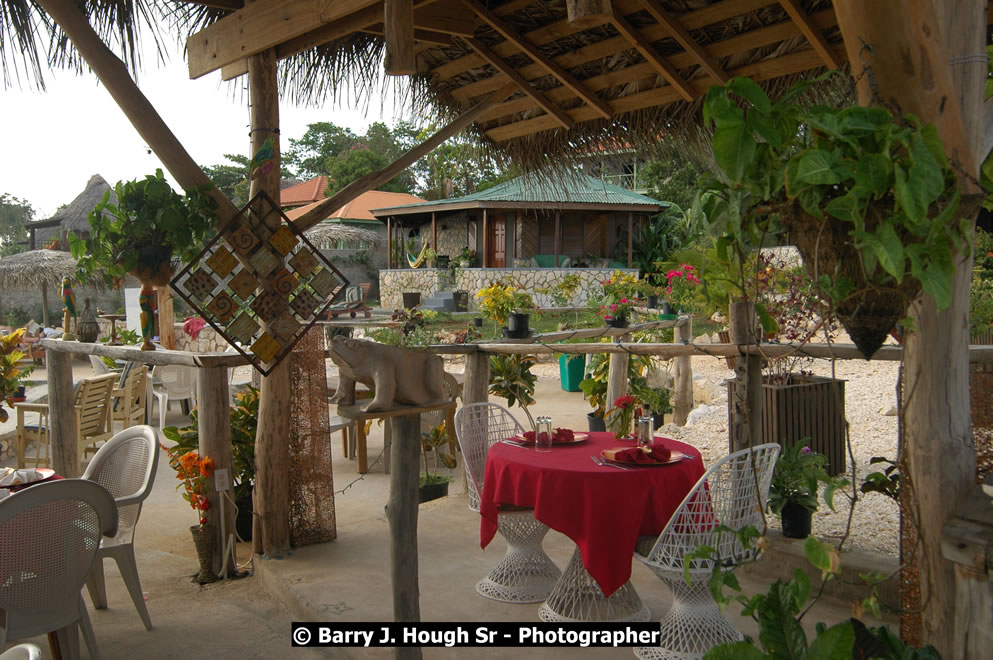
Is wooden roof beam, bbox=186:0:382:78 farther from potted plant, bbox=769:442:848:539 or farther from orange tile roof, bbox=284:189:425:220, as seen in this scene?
orange tile roof, bbox=284:189:425:220

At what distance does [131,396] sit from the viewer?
7809 mm

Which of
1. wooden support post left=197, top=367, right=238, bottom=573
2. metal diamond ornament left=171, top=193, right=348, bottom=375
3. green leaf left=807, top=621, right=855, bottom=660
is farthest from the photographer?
wooden support post left=197, top=367, right=238, bottom=573

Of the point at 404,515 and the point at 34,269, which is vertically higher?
the point at 34,269

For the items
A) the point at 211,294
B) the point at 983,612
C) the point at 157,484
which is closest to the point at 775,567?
the point at 983,612

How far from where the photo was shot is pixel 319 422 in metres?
4.52

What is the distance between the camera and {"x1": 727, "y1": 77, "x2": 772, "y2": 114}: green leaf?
1.37m

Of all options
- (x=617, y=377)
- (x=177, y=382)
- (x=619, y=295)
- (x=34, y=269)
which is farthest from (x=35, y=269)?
(x=617, y=377)

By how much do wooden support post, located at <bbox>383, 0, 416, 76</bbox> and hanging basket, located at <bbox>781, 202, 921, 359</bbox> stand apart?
2234 mm

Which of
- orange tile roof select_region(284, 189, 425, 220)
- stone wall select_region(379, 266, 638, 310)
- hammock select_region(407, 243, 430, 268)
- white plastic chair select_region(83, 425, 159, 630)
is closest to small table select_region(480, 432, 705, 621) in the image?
white plastic chair select_region(83, 425, 159, 630)

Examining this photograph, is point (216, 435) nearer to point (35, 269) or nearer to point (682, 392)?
point (682, 392)

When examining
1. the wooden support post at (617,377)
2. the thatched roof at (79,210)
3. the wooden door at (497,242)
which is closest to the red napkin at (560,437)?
the wooden support post at (617,377)

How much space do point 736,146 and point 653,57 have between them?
270 centimetres

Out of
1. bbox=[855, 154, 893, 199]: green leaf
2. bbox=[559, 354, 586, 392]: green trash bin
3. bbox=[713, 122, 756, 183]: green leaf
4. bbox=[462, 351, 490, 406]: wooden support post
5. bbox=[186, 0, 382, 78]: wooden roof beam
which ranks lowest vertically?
bbox=[559, 354, 586, 392]: green trash bin

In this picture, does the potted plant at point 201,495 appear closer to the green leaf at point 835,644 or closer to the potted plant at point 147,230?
the potted plant at point 147,230
